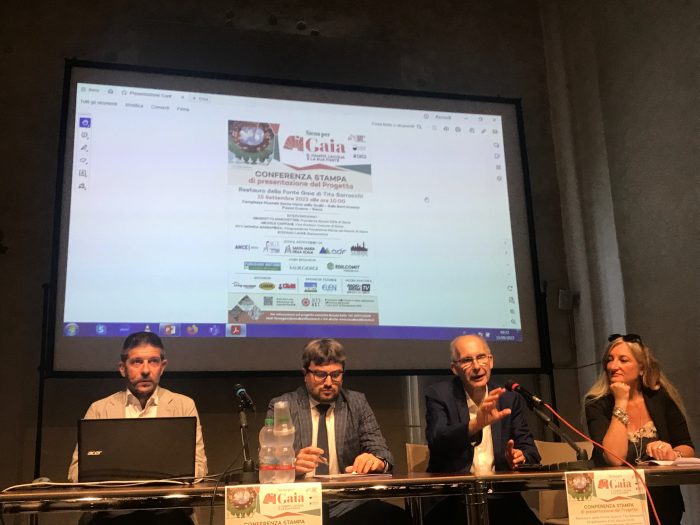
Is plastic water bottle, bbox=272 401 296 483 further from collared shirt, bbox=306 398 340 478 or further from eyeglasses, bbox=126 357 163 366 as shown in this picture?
eyeglasses, bbox=126 357 163 366

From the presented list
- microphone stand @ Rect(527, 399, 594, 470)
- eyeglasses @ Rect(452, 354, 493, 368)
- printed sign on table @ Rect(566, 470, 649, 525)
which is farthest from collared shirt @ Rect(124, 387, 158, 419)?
printed sign on table @ Rect(566, 470, 649, 525)

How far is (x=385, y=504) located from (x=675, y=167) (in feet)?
6.52

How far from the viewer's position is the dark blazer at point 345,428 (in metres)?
2.36

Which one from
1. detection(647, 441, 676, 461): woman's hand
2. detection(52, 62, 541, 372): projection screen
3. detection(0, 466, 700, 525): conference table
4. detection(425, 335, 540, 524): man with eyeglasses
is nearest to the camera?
detection(0, 466, 700, 525): conference table

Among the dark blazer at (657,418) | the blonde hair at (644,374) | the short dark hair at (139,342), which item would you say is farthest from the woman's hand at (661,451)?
the short dark hair at (139,342)

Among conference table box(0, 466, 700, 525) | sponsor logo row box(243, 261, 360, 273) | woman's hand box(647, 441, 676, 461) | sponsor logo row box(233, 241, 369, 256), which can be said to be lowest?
conference table box(0, 466, 700, 525)

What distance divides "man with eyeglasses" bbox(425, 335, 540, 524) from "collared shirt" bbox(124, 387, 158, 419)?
99 cm

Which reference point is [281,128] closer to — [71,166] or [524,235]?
[71,166]

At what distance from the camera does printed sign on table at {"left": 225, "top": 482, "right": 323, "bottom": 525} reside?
1.45 m

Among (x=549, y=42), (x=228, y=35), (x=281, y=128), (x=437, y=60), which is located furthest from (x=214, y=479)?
(x=549, y=42)

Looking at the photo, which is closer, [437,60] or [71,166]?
[71,166]

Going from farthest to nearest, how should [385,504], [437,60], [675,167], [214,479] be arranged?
[437,60] → [675,167] → [385,504] → [214,479]

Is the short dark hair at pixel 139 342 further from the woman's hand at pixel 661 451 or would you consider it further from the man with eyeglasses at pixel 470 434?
the woman's hand at pixel 661 451

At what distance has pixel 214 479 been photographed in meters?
1.68
